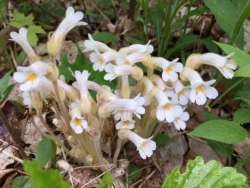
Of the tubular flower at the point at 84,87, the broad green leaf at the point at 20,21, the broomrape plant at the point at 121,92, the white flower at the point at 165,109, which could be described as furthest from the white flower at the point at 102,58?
the broad green leaf at the point at 20,21

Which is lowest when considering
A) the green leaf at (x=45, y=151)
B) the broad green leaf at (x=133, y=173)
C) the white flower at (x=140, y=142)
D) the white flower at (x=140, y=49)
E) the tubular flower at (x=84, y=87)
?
the broad green leaf at (x=133, y=173)

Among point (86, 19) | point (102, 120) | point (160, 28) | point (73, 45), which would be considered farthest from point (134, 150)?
point (86, 19)

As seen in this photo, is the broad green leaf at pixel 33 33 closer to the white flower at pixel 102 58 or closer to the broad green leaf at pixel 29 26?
the broad green leaf at pixel 29 26

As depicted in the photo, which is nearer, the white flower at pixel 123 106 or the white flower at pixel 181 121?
the white flower at pixel 123 106

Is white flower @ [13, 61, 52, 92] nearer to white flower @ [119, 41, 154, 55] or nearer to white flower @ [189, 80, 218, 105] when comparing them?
white flower @ [119, 41, 154, 55]

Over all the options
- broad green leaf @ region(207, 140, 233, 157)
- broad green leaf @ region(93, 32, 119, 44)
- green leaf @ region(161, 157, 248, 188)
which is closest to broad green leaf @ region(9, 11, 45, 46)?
broad green leaf @ region(93, 32, 119, 44)

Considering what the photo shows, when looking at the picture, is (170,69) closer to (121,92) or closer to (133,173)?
(121,92)
